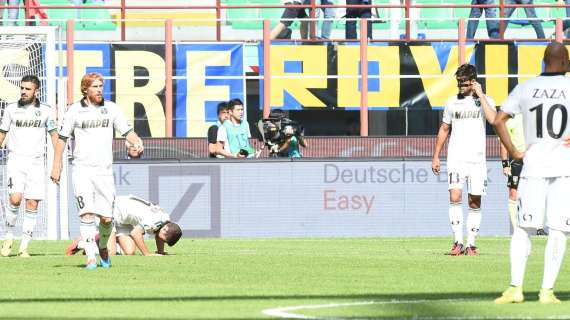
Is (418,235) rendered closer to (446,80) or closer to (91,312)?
(446,80)

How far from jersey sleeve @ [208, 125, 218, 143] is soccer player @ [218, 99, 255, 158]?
15cm

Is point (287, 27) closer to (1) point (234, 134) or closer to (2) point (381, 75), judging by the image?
(2) point (381, 75)

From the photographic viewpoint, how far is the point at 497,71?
27.3 meters

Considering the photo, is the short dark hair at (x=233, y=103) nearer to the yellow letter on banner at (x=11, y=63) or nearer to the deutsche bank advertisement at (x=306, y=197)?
the deutsche bank advertisement at (x=306, y=197)

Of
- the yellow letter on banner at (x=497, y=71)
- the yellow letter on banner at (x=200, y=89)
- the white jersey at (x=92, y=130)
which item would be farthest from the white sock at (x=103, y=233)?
the yellow letter on banner at (x=497, y=71)

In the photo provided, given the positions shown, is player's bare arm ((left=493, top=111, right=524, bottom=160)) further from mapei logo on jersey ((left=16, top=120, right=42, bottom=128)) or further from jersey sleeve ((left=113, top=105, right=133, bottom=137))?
mapei logo on jersey ((left=16, top=120, right=42, bottom=128))

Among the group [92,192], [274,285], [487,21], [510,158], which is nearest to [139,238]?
[92,192]

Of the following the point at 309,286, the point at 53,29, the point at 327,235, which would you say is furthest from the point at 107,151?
→ the point at 327,235

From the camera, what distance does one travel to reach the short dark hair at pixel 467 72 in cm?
1798

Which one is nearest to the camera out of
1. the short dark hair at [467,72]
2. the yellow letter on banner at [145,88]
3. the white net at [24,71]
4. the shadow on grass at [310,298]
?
the shadow on grass at [310,298]

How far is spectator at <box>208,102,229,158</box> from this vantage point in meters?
25.7

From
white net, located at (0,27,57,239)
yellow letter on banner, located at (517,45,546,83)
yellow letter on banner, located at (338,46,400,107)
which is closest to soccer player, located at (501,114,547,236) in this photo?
yellow letter on banner, located at (338,46,400,107)

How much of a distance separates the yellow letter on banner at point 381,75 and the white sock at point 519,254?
15.2 meters

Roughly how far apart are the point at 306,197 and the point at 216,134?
1.89 m
